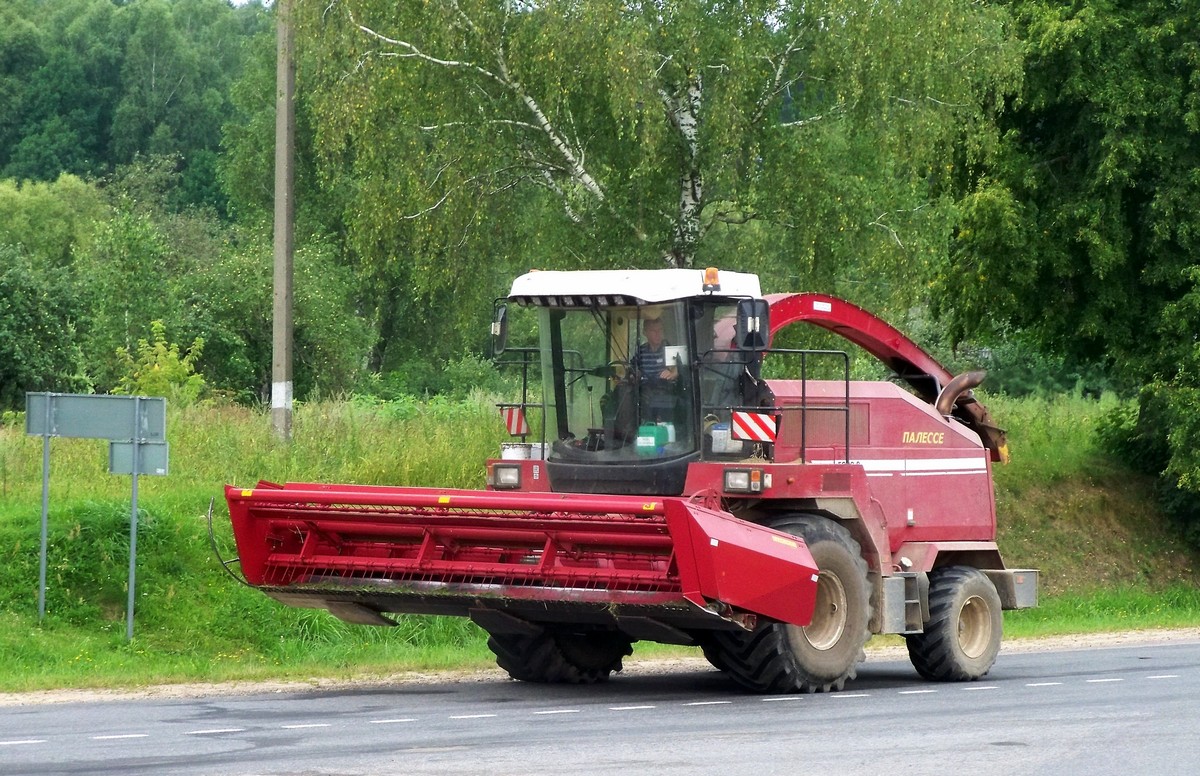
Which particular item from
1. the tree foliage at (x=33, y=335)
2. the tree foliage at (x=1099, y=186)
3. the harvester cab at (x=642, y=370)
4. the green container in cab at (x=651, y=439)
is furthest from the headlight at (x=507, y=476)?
the tree foliage at (x=33, y=335)

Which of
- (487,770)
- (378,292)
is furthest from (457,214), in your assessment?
(378,292)

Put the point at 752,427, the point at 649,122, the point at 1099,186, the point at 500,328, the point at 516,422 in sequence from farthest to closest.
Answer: the point at 1099,186 → the point at 649,122 → the point at 516,422 → the point at 500,328 → the point at 752,427

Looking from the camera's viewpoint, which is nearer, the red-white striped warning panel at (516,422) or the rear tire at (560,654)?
the rear tire at (560,654)

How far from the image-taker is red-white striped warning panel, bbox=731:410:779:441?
13.6m

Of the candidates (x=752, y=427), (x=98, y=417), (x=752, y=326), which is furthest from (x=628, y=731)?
(x=98, y=417)

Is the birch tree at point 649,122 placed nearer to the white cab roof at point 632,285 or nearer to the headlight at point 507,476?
the white cab roof at point 632,285

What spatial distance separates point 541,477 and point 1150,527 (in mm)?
19356

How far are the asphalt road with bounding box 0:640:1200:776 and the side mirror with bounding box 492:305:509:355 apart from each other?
9.57 feet

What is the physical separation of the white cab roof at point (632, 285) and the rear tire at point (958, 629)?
3.27m

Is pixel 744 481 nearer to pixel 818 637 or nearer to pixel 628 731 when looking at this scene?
pixel 818 637

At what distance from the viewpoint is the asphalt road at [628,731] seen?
9.76m

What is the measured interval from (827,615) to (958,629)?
7.00 feet

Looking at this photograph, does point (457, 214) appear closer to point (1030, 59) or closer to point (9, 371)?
point (1030, 59)

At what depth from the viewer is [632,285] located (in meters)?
13.8
